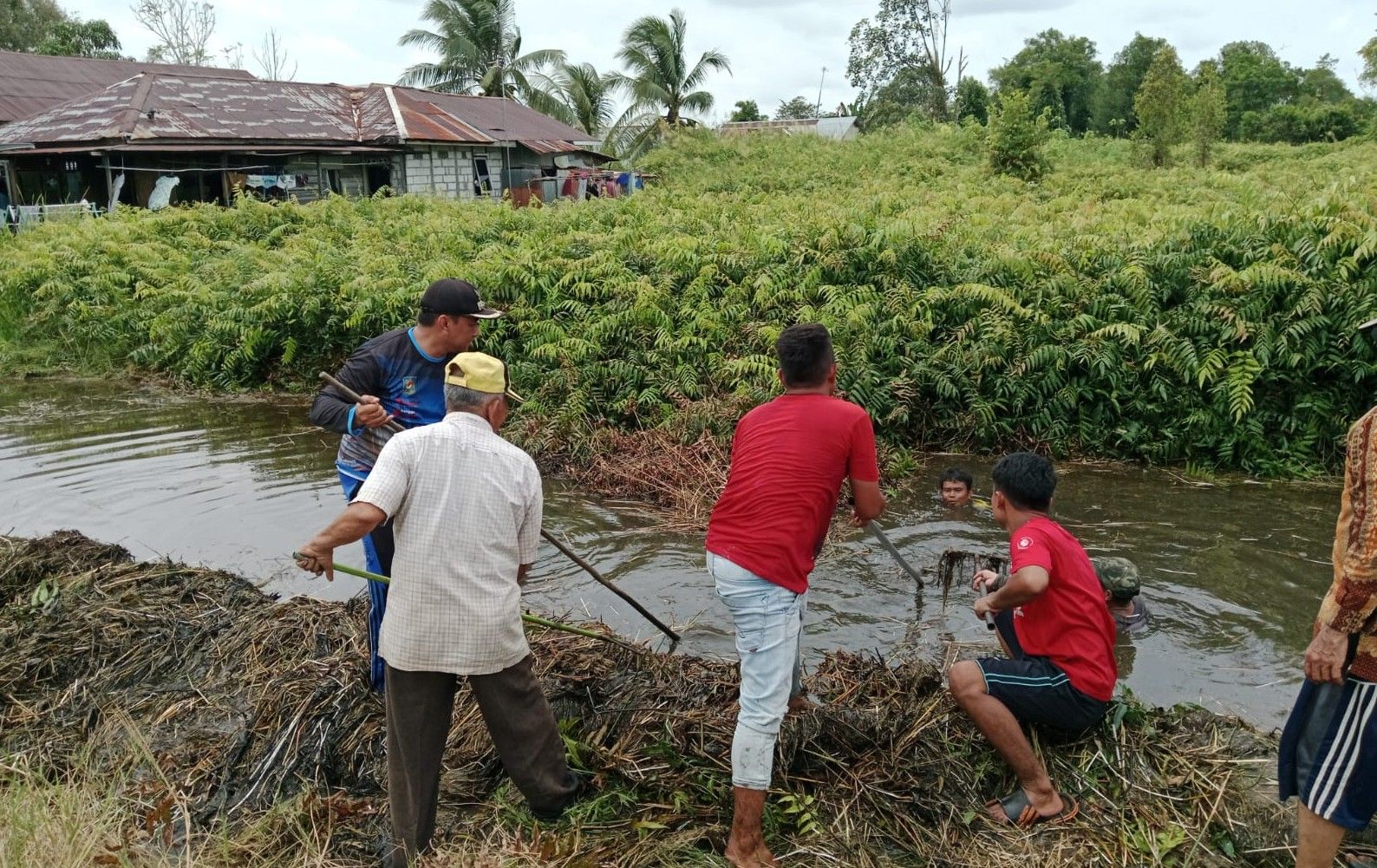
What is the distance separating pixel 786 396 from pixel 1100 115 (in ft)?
167

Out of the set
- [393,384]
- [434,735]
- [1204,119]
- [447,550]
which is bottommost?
[434,735]

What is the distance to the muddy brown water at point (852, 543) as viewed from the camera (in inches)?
221

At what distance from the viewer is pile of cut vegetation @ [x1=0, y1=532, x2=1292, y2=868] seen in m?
3.60

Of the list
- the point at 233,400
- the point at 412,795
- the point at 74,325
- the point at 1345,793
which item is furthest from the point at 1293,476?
the point at 74,325

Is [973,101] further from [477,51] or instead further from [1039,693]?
[1039,693]

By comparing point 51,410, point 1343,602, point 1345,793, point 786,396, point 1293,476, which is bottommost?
point 51,410

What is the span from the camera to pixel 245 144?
76.3 ft

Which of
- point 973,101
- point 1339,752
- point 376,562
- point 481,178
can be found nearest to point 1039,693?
point 1339,752

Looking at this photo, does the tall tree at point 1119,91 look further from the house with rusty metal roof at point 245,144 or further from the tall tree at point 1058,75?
the house with rusty metal roof at point 245,144

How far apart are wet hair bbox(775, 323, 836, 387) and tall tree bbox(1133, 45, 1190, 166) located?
21.4m

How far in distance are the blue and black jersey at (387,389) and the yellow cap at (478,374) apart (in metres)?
0.82

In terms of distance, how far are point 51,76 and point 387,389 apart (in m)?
33.7

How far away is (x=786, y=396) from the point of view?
11.9 feet

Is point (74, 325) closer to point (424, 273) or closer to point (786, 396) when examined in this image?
point (424, 273)
